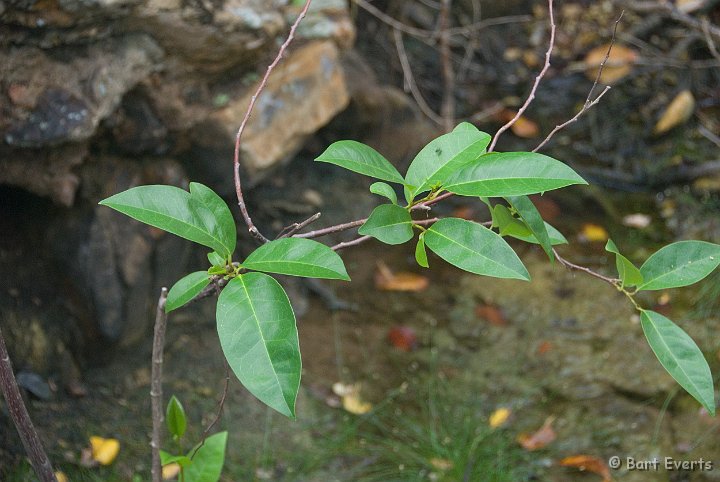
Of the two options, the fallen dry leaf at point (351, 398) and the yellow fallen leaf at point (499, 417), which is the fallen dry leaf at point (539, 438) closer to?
the yellow fallen leaf at point (499, 417)

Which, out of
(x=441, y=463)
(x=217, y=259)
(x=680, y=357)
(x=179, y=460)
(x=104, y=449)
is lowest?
(x=441, y=463)

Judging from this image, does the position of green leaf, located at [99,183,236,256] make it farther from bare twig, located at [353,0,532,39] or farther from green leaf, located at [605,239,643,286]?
bare twig, located at [353,0,532,39]

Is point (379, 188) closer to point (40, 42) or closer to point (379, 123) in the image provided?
point (40, 42)

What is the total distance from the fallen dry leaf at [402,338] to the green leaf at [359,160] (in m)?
1.64

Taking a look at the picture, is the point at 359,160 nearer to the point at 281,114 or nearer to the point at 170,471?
the point at 170,471

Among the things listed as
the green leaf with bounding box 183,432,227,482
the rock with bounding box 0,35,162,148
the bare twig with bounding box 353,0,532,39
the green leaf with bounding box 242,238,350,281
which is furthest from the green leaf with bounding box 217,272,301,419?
the bare twig with bounding box 353,0,532,39

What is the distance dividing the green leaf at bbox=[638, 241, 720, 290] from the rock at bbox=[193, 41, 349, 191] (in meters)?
1.60

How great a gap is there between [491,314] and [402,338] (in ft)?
1.25

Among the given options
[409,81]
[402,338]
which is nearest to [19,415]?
[402,338]

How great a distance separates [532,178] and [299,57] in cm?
182

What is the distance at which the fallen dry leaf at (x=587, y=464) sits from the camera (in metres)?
2.25

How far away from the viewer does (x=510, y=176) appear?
1048mm

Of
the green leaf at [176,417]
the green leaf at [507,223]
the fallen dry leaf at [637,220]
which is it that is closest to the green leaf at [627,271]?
the green leaf at [507,223]

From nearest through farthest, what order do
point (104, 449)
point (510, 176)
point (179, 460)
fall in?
point (510, 176) → point (179, 460) → point (104, 449)
